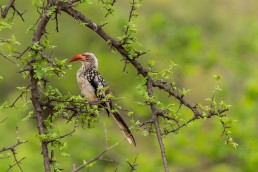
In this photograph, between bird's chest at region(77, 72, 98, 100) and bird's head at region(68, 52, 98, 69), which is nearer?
bird's chest at region(77, 72, 98, 100)

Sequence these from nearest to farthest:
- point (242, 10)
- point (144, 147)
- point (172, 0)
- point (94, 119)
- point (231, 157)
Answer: point (94, 119) < point (231, 157) < point (144, 147) < point (172, 0) < point (242, 10)

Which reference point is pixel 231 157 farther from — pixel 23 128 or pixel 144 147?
pixel 144 147

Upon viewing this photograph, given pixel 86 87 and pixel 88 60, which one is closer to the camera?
pixel 86 87

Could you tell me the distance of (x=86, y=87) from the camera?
6645mm

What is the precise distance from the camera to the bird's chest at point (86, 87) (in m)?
6.41

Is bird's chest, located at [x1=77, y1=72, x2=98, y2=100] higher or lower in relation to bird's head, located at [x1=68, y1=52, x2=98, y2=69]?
lower

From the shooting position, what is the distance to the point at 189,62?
793 inches

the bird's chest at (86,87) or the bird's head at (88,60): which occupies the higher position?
the bird's head at (88,60)

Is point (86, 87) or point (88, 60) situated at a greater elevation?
point (88, 60)

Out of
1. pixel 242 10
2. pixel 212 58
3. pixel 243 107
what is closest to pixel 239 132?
pixel 243 107

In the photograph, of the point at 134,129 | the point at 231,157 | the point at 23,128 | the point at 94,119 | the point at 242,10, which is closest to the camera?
the point at 134,129

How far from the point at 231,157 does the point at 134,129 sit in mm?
16288

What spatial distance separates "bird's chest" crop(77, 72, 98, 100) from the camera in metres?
6.41

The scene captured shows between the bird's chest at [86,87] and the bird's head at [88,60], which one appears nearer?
the bird's chest at [86,87]
